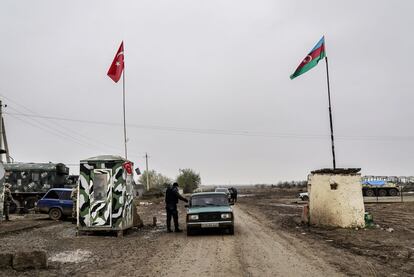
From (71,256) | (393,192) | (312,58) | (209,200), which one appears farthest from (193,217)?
(393,192)

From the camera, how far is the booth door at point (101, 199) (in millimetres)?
15758

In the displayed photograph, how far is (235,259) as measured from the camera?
992cm

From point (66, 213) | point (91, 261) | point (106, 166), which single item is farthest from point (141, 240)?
point (66, 213)

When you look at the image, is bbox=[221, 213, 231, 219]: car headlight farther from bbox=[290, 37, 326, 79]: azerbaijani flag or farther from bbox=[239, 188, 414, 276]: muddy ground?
bbox=[290, 37, 326, 79]: azerbaijani flag

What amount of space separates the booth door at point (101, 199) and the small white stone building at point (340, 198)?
8704mm

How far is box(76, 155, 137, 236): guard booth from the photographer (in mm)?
15758

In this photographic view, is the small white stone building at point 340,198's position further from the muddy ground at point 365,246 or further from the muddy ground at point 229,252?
the muddy ground at point 229,252

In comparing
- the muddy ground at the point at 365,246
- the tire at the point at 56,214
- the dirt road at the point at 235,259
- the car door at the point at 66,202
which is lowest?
the muddy ground at the point at 365,246

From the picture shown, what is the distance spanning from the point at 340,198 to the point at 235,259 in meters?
8.57

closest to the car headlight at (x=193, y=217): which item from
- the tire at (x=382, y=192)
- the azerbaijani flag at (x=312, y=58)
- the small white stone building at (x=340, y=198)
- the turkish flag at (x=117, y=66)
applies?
the small white stone building at (x=340, y=198)

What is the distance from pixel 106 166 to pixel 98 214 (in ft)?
6.03

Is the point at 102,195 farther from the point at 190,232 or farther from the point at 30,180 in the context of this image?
the point at 30,180

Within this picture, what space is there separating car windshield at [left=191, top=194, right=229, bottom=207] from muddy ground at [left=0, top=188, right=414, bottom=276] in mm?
1149

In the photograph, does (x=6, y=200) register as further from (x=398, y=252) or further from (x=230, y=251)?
(x=398, y=252)
